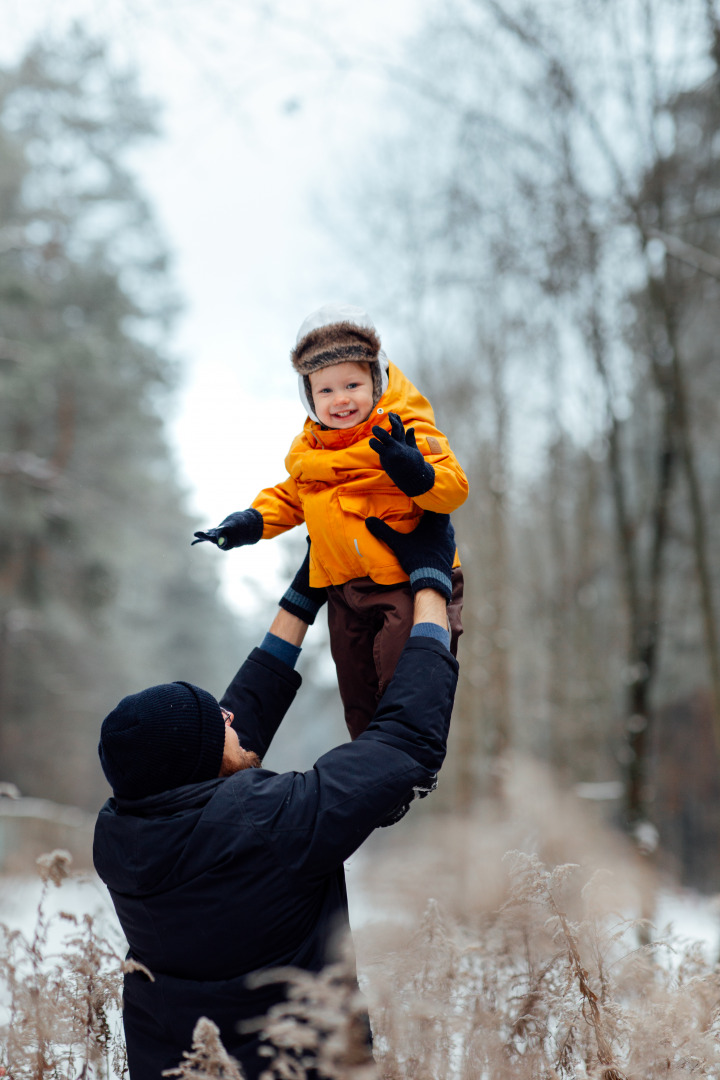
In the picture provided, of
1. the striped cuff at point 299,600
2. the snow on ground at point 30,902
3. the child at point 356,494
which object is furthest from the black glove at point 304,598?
the snow on ground at point 30,902

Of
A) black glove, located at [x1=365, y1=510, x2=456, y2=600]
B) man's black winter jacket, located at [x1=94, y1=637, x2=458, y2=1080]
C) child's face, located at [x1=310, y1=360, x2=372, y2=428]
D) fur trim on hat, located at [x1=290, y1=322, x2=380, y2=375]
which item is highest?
fur trim on hat, located at [x1=290, y1=322, x2=380, y2=375]

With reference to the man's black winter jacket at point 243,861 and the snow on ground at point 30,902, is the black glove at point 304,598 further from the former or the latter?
the snow on ground at point 30,902

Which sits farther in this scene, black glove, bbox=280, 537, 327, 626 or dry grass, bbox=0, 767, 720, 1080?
black glove, bbox=280, 537, 327, 626

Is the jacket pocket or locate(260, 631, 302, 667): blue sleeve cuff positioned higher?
the jacket pocket

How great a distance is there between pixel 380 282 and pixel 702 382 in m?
5.55

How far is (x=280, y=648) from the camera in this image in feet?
7.82

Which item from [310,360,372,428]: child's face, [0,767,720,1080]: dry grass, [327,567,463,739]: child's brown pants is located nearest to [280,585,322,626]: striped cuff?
[327,567,463,739]: child's brown pants

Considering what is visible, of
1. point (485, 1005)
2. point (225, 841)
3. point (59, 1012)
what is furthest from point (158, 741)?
point (485, 1005)

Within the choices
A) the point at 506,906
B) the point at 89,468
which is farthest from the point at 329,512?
the point at 89,468

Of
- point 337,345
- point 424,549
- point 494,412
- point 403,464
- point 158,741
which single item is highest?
point 494,412

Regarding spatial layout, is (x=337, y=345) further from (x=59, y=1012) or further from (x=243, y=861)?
(x=59, y=1012)

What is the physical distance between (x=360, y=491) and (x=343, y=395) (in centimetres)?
26

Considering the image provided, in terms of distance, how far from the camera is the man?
1745 mm

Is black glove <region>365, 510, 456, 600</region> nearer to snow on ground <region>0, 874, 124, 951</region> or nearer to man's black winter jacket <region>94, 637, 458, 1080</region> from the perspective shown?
man's black winter jacket <region>94, 637, 458, 1080</region>
